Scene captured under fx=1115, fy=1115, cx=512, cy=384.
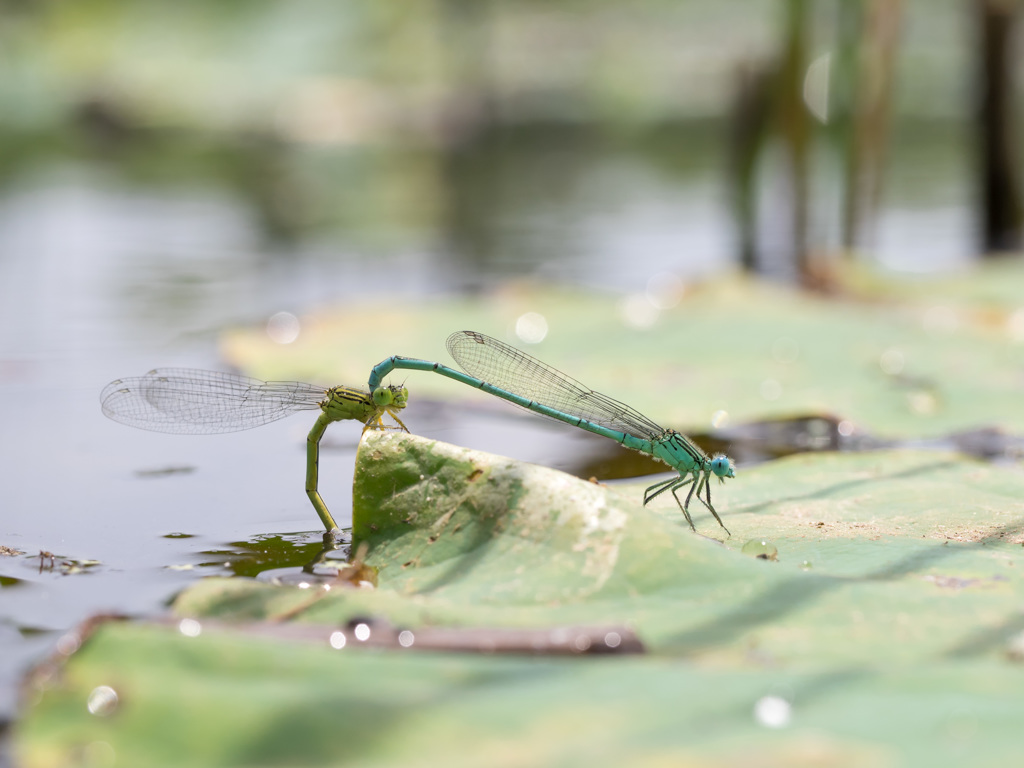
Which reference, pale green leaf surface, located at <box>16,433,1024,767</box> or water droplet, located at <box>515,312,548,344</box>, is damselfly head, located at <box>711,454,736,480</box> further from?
water droplet, located at <box>515,312,548,344</box>

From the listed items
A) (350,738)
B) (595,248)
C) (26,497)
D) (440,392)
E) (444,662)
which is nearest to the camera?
(350,738)

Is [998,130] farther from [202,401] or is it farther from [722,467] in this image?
[202,401]

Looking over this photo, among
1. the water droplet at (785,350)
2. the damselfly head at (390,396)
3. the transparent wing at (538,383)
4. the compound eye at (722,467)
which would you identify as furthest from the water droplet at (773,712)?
the water droplet at (785,350)

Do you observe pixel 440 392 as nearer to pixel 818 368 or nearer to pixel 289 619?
pixel 818 368

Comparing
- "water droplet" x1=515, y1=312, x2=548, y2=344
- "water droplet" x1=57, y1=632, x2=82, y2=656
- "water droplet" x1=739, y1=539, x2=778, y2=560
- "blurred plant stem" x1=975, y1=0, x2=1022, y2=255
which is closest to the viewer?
"water droplet" x1=57, y1=632, x2=82, y2=656

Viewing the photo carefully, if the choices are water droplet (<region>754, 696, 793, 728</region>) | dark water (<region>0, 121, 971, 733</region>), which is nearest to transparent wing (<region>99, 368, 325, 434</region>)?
dark water (<region>0, 121, 971, 733</region>)

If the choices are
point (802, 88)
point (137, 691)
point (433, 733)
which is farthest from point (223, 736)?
point (802, 88)

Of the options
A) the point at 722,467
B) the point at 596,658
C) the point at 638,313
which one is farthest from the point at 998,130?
the point at 596,658
